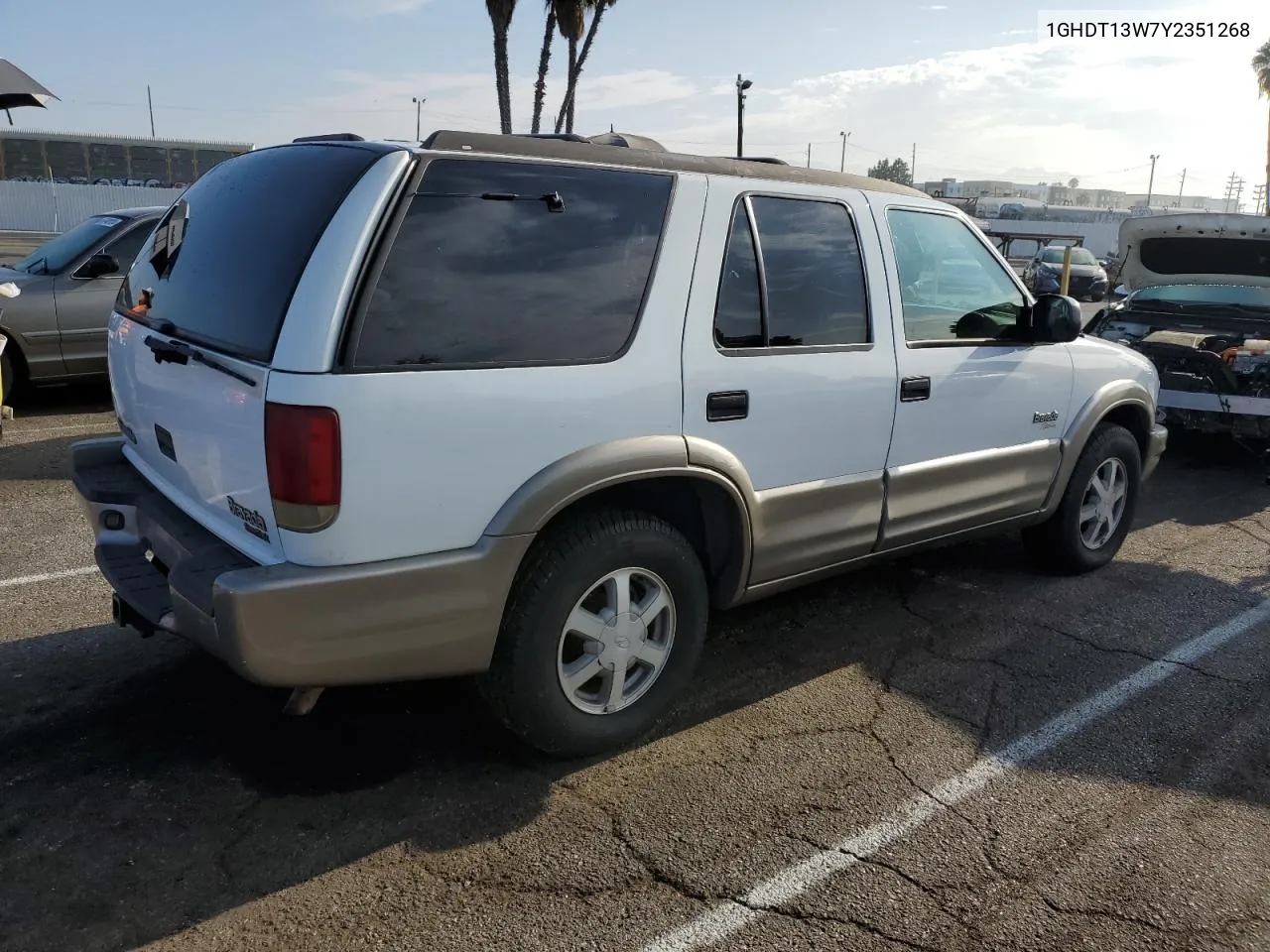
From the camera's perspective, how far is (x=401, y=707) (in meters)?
3.68

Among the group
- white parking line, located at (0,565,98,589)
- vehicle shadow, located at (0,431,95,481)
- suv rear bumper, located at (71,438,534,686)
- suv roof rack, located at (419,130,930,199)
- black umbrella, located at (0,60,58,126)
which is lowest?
white parking line, located at (0,565,98,589)

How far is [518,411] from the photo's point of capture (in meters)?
2.88

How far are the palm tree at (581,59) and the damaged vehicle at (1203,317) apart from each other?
17.5 m

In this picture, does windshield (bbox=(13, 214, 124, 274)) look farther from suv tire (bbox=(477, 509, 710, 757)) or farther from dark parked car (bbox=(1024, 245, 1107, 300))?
dark parked car (bbox=(1024, 245, 1107, 300))

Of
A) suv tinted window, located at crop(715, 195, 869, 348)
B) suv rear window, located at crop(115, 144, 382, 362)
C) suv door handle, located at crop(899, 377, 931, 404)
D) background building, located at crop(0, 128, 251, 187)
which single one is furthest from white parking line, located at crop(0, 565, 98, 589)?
background building, located at crop(0, 128, 251, 187)

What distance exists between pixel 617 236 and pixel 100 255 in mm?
7071

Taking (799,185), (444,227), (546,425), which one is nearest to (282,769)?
(546,425)

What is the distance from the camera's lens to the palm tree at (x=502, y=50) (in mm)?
22016

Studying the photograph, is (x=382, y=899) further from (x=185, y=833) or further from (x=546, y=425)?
(x=546, y=425)

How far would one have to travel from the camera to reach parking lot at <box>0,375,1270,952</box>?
265 centimetres

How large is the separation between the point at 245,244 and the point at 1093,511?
14.2 ft

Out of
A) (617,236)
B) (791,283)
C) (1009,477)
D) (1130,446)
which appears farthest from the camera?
(1130,446)

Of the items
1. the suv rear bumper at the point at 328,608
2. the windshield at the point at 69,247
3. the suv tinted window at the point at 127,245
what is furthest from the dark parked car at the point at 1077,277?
the suv rear bumper at the point at 328,608

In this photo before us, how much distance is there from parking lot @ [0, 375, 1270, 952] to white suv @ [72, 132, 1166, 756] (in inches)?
15.8
